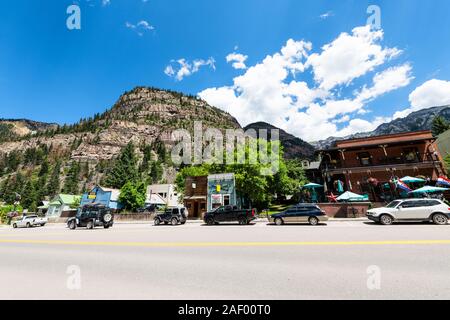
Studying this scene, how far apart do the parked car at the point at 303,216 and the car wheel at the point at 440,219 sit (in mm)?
6737

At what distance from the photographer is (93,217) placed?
22844mm

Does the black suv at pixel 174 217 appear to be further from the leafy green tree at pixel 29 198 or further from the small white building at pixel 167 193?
the leafy green tree at pixel 29 198

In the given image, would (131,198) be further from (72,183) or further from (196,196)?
(72,183)

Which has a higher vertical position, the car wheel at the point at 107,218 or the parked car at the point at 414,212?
the parked car at the point at 414,212

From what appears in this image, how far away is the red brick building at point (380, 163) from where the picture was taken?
29453 mm

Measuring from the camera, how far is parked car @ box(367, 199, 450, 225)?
47.8 feet

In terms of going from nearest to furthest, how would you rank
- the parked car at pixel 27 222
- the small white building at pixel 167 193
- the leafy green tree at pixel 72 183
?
the parked car at pixel 27 222, the small white building at pixel 167 193, the leafy green tree at pixel 72 183

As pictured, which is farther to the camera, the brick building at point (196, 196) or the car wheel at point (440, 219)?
the brick building at point (196, 196)

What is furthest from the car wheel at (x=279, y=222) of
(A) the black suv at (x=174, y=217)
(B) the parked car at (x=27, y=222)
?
(B) the parked car at (x=27, y=222)

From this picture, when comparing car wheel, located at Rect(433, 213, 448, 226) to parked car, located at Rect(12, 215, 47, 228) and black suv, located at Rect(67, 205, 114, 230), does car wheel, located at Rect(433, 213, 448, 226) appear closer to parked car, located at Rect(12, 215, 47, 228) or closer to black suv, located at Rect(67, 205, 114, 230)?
black suv, located at Rect(67, 205, 114, 230)

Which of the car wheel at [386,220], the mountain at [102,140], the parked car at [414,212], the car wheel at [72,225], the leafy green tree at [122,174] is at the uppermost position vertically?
the mountain at [102,140]

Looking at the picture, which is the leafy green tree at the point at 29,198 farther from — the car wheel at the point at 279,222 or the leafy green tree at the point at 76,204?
the car wheel at the point at 279,222

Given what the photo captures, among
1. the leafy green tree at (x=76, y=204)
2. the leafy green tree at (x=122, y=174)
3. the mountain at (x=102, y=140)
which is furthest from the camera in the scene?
the mountain at (x=102, y=140)
